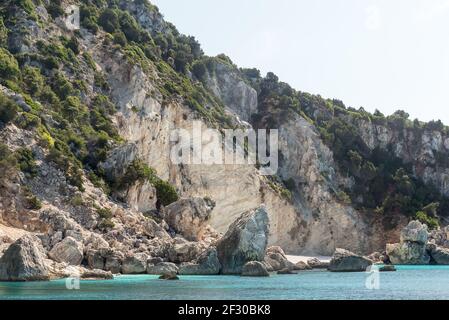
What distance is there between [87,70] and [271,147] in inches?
969

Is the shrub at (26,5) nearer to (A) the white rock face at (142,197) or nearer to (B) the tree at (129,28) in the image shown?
(B) the tree at (129,28)

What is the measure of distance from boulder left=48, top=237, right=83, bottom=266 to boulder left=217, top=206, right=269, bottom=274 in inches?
377

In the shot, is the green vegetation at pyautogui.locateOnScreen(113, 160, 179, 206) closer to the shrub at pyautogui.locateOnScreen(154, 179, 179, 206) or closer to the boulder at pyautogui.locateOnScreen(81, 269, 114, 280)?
the shrub at pyautogui.locateOnScreen(154, 179, 179, 206)

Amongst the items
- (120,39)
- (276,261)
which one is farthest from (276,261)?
(120,39)

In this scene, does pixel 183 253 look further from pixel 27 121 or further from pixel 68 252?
pixel 27 121

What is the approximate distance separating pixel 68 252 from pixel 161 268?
5847 mm

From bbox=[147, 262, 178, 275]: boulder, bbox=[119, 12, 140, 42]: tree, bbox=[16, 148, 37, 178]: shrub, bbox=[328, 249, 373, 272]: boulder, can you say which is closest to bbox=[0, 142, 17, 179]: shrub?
bbox=[16, 148, 37, 178]: shrub

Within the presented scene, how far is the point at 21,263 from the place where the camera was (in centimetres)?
2950

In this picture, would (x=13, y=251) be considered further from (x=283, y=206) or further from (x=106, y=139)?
(x=283, y=206)

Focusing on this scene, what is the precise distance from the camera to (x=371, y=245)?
6856 centimetres

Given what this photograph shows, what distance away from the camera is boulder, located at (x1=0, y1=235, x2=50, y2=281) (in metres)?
29.4

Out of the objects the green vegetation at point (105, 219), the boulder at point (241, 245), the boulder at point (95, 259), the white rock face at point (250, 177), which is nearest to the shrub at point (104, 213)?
the green vegetation at point (105, 219)
